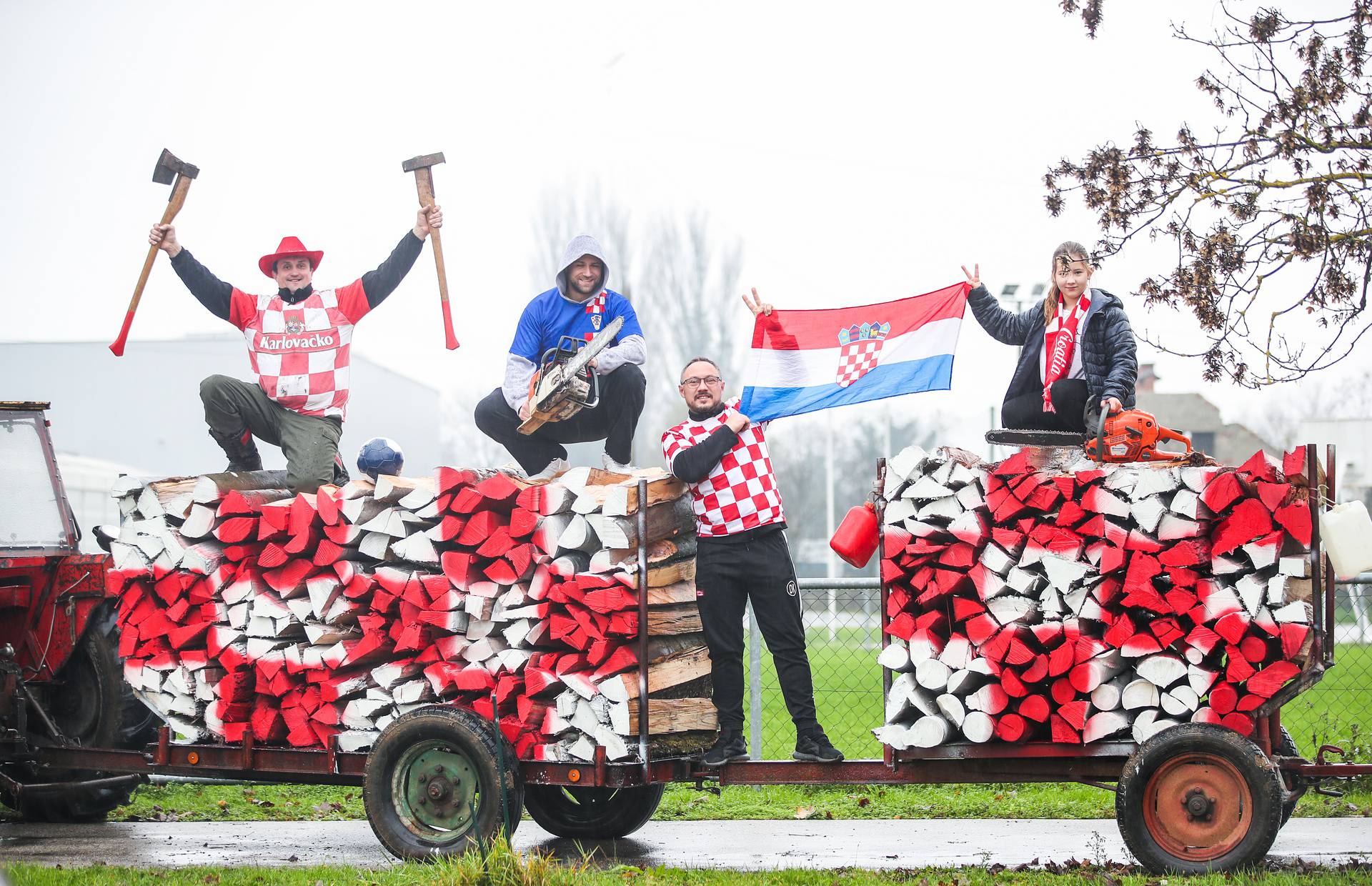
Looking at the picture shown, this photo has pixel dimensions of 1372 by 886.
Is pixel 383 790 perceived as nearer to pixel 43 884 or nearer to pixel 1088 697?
pixel 43 884

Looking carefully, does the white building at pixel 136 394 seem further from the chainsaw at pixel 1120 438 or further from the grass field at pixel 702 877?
the chainsaw at pixel 1120 438

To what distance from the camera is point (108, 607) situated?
761 cm

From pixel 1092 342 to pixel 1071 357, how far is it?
0.12 metres

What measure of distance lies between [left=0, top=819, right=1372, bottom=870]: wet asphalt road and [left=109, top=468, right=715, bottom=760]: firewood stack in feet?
2.57

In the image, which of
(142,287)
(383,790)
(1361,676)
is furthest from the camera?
(1361,676)

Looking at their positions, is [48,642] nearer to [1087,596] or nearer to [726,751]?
[726,751]

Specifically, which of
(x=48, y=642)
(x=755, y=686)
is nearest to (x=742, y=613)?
(x=755, y=686)

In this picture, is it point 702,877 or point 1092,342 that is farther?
point 1092,342

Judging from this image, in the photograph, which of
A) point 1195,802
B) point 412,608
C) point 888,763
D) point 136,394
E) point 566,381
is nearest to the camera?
point 1195,802

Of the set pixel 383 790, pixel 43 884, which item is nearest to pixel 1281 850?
pixel 383 790

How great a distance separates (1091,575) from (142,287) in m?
5.25

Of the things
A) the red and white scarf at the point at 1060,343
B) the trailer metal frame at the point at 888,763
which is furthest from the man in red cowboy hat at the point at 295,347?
the red and white scarf at the point at 1060,343

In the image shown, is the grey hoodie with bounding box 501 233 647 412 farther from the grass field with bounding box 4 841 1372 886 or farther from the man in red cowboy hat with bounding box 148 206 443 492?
the grass field with bounding box 4 841 1372 886

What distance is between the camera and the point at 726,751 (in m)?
6.04
